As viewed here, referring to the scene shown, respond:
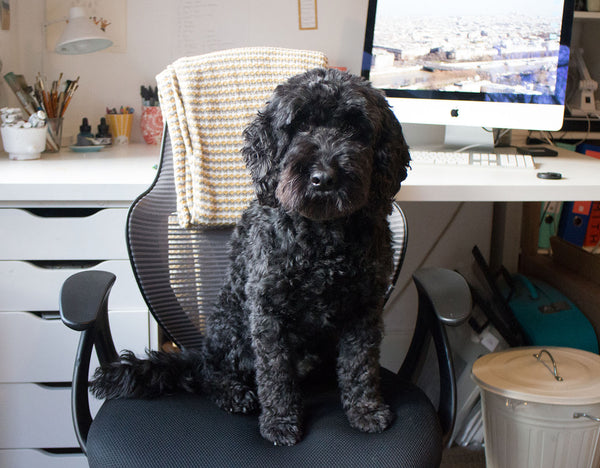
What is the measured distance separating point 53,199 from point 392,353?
1.47m

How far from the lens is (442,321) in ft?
3.61

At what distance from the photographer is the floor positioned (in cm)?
188

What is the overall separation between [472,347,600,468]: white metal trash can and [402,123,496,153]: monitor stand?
680 millimetres

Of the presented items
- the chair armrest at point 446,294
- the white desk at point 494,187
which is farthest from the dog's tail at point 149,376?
the white desk at point 494,187

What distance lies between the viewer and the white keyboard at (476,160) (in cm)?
165

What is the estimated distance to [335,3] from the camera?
1975 millimetres

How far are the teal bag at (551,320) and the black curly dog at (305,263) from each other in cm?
97

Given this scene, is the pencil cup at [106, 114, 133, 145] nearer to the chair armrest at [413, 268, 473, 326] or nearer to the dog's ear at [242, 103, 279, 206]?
the dog's ear at [242, 103, 279, 206]

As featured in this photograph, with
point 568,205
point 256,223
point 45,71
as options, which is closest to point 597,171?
point 568,205

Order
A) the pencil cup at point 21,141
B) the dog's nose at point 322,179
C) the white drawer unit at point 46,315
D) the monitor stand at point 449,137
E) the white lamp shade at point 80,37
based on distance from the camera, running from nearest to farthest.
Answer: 1. the dog's nose at point 322,179
2. the white drawer unit at point 46,315
3. the pencil cup at point 21,141
4. the white lamp shade at point 80,37
5. the monitor stand at point 449,137

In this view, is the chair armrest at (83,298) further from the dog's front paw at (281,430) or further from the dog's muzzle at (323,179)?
the dog's muzzle at (323,179)

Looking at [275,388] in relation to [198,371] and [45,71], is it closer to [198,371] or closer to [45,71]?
[198,371]

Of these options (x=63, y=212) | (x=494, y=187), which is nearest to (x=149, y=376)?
(x=63, y=212)

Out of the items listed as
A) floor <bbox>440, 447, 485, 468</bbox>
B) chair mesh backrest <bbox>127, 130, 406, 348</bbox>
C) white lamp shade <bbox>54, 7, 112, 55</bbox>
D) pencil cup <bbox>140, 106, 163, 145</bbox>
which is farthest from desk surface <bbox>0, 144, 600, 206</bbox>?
A: floor <bbox>440, 447, 485, 468</bbox>
